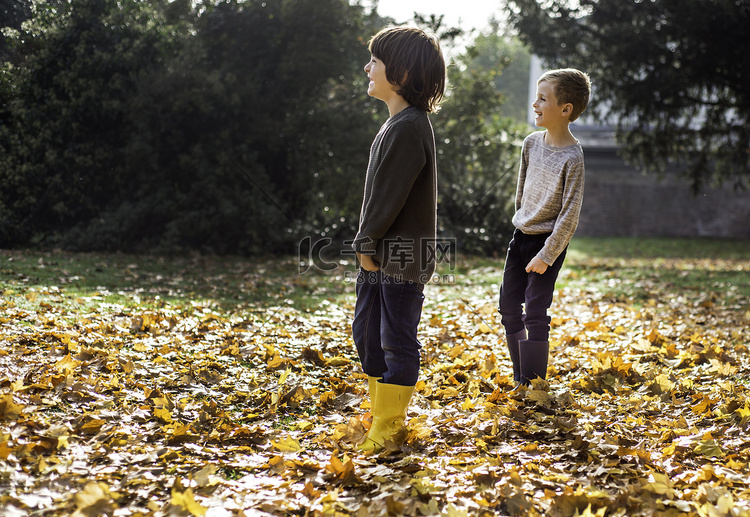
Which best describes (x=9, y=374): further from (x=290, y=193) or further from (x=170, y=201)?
(x=290, y=193)

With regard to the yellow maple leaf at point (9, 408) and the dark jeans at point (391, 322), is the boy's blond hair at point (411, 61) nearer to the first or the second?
the dark jeans at point (391, 322)

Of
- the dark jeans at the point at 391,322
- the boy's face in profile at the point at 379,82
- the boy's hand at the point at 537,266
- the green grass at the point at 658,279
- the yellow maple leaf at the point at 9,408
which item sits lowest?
the yellow maple leaf at the point at 9,408

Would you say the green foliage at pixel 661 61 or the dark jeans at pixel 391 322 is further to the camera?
the green foliage at pixel 661 61

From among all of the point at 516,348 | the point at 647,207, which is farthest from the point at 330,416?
the point at 647,207

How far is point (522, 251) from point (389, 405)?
1204 millimetres

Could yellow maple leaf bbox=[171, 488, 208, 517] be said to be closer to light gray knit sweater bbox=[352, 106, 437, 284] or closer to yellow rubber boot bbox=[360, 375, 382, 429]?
yellow rubber boot bbox=[360, 375, 382, 429]

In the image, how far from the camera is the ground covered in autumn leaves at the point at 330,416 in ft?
7.33

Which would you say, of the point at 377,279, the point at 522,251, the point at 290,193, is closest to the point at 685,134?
the point at 290,193

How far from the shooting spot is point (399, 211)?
262cm

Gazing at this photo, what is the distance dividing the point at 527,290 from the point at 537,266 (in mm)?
193

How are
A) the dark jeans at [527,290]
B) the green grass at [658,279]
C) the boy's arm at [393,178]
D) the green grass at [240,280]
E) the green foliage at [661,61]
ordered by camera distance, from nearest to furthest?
1. the boy's arm at [393,178]
2. the dark jeans at [527,290]
3. the green grass at [240,280]
4. the green grass at [658,279]
5. the green foliage at [661,61]

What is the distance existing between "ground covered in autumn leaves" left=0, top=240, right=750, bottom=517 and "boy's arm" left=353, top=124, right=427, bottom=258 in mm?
942

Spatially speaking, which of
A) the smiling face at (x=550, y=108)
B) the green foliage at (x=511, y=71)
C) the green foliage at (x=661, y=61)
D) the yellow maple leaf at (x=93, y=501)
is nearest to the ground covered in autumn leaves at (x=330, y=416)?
the yellow maple leaf at (x=93, y=501)

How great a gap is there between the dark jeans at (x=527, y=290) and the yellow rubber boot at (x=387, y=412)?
0.94 metres
